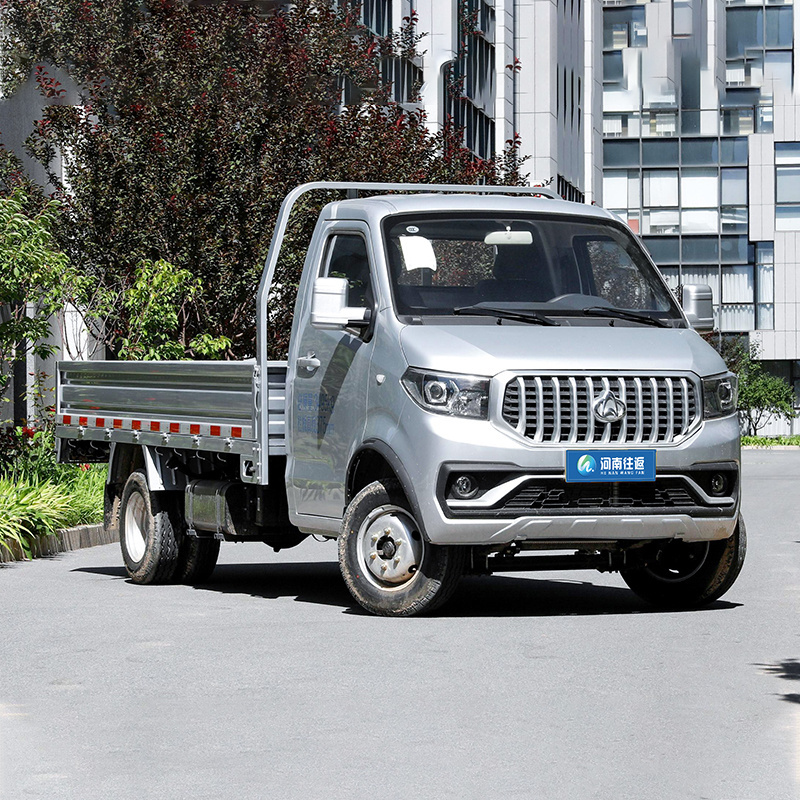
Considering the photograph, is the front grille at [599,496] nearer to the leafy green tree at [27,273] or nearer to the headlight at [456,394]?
the headlight at [456,394]

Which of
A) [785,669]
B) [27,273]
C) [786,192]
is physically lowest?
[785,669]

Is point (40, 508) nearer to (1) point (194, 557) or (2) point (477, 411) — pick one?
(1) point (194, 557)

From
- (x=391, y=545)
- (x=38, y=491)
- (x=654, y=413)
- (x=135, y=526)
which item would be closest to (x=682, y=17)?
(x=38, y=491)

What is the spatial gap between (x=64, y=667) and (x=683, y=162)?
9220 centimetres

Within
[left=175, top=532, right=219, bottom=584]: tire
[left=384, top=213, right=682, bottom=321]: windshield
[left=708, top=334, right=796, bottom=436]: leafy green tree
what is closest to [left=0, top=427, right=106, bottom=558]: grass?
[left=175, top=532, right=219, bottom=584]: tire

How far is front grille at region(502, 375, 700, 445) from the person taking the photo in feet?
35.2

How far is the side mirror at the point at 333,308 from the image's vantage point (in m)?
11.3

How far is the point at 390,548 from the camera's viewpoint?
1103cm

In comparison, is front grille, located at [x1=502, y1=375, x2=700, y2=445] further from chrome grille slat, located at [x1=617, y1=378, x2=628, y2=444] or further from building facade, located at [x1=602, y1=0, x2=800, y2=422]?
building facade, located at [x1=602, y1=0, x2=800, y2=422]

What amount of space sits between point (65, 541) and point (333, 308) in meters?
6.59

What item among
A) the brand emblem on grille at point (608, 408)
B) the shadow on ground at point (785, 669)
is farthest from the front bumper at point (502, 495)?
the shadow on ground at point (785, 669)

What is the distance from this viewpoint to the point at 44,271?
19.6m

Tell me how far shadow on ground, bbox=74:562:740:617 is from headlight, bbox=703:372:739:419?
1.32 meters

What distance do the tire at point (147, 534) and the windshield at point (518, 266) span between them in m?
3.13
